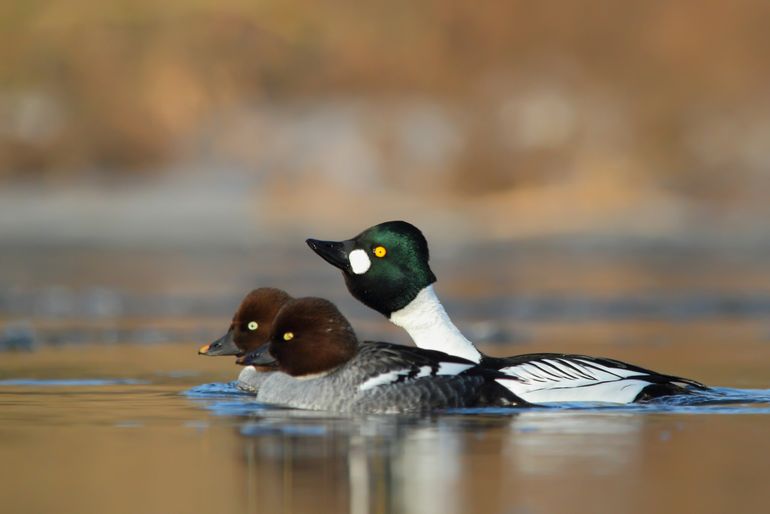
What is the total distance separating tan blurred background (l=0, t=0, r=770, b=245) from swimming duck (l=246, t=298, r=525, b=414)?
822 inches

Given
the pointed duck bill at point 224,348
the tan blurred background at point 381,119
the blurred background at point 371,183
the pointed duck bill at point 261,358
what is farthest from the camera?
the tan blurred background at point 381,119

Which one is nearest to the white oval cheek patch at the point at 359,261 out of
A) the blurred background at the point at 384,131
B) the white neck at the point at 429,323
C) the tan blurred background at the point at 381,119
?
the white neck at the point at 429,323

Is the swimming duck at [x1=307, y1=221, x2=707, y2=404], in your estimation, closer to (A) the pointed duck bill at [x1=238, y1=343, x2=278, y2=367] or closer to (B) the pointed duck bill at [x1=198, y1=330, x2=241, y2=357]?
(A) the pointed duck bill at [x1=238, y1=343, x2=278, y2=367]

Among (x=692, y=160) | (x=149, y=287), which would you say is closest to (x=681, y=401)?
(x=149, y=287)

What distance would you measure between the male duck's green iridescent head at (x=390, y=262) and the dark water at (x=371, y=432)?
1.09 meters

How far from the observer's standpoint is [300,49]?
39438mm

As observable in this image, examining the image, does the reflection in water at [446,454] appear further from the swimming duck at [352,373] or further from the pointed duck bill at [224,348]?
the pointed duck bill at [224,348]

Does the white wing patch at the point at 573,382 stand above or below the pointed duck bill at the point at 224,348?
below

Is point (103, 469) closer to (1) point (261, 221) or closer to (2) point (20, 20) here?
(1) point (261, 221)

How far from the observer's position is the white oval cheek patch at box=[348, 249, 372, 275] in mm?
11352

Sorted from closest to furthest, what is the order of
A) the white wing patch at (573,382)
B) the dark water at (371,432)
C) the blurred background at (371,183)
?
the dark water at (371,432) → the white wing patch at (573,382) → the blurred background at (371,183)

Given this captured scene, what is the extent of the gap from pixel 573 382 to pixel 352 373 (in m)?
1.34

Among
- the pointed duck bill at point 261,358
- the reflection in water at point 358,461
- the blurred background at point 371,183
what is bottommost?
the reflection in water at point 358,461

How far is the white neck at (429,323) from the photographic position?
445 inches
